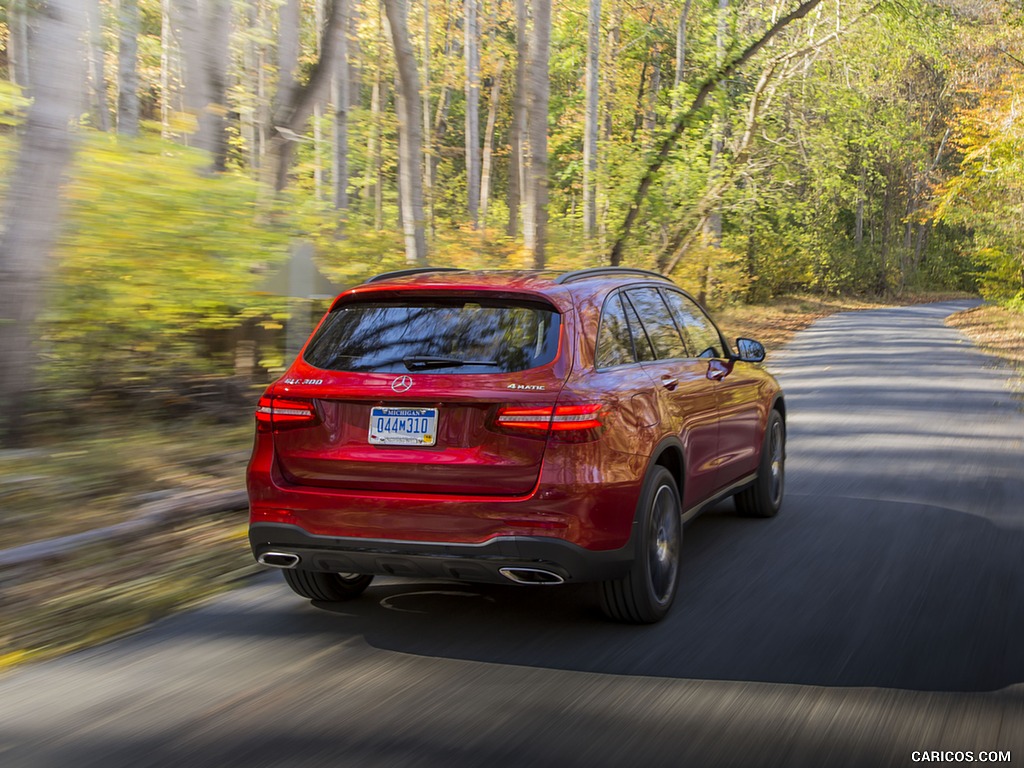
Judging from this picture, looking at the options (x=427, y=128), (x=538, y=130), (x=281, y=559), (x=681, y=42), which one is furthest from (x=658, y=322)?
(x=427, y=128)

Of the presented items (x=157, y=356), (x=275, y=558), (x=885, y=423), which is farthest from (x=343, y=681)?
(x=885, y=423)

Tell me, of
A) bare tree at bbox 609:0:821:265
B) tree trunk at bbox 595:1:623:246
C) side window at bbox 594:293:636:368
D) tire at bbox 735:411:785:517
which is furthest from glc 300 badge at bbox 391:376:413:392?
tree trunk at bbox 595:1:623:246

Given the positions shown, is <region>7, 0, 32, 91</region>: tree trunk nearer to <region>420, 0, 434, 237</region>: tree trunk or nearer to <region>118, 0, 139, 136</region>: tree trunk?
<region>420, 0, 434, 237</region>: tree trunk

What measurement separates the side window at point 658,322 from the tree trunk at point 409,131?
373 inches

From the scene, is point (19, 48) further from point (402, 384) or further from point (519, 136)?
point (402, 384)

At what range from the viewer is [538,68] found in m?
16.4

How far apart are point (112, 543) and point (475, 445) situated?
270cm

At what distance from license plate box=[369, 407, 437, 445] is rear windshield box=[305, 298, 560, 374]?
20cm

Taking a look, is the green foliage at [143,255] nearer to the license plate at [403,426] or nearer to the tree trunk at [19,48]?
the license plate at [403,426]

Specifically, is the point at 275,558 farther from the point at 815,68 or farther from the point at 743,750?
the point at 815,68

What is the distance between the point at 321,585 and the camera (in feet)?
18.5

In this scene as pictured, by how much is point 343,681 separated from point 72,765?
1140mm

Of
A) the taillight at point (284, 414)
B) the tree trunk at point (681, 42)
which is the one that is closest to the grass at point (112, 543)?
the taillight at point (284, 414)

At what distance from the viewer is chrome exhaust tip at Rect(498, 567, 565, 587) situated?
4766mm
